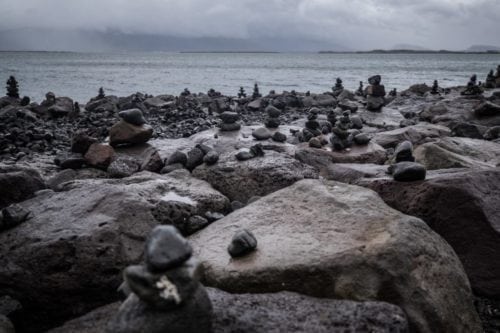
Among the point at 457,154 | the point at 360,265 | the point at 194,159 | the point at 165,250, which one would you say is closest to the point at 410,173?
the point at 360,265

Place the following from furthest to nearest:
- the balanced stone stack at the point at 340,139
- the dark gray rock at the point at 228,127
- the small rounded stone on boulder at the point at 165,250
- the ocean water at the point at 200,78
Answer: the ocean water at the point at 200,78 → the dark gray rock at the point at 228,127 → the balanced stone stack at the point at 340,139 → the small rounded stone on boulder at the point at 165,250

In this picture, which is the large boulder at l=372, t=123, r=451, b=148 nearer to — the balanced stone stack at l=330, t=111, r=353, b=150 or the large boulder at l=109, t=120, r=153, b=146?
the balanced stone stack at l=330, t=111, r=353, b=150

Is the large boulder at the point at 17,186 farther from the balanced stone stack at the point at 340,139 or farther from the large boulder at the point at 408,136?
the large boulder at the point at 408,136

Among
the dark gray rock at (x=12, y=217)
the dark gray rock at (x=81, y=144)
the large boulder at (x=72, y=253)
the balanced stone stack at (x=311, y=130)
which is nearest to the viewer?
the large boulder at (x=72, y=253)

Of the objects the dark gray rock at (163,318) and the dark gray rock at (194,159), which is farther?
the dark gray rock at (194,159)

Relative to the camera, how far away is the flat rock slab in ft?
8.67

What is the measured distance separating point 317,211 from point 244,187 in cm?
188

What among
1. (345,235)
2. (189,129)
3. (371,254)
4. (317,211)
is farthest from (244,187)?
(189,129)

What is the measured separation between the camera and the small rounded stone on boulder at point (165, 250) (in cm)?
242

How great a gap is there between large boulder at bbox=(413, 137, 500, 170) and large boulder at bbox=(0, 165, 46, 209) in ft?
17.1

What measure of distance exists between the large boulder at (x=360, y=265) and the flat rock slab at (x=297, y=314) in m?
0.22

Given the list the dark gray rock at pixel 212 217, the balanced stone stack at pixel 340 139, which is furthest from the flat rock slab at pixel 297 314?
the balanced stone stack at pixel 340 139

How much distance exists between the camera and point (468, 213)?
413 centimetres

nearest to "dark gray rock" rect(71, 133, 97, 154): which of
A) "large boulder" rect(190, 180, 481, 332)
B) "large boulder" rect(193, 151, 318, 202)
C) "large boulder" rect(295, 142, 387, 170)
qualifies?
"large boulder" rect(193, 151, 318, 202)
